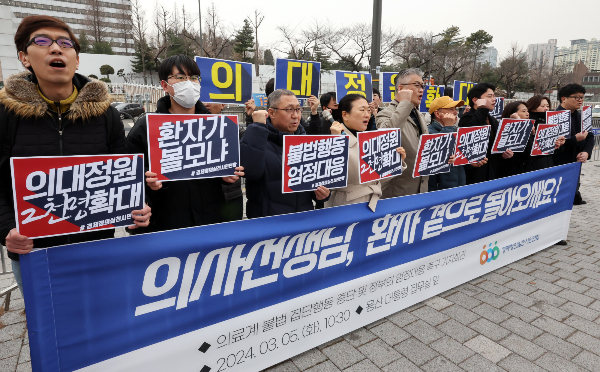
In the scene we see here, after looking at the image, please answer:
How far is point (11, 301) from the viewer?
356cm

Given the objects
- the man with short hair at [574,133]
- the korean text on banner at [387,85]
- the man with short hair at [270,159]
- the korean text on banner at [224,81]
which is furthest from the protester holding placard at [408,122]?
the man with short hair at [574,133]

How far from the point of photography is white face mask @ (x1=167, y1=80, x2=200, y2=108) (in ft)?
8.48

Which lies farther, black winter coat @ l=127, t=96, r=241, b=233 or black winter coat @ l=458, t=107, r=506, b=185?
black winter coat @ l=458, t=107, r=506, b=185

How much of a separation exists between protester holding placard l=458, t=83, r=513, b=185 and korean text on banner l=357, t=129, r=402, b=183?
1828mm

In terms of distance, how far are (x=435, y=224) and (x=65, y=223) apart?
294 cm

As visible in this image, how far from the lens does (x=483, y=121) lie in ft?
14.4

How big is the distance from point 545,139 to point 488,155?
819 millimetres

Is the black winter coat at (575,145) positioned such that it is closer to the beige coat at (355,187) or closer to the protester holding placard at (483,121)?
the protester holding placard at (483,121)

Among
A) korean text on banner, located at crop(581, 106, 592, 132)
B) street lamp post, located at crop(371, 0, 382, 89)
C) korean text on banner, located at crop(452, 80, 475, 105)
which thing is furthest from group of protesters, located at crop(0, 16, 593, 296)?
street lamp post, located at crop(371, 0, 382, 89)

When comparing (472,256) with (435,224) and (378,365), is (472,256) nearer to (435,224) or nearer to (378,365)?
(435,224)

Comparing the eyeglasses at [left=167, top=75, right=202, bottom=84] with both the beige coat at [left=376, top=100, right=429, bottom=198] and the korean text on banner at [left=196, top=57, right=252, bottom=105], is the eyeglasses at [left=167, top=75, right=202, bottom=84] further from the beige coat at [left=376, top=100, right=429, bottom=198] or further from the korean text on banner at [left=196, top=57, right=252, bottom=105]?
the beige coat at [left=376, top=100, right=429, bottom=198]

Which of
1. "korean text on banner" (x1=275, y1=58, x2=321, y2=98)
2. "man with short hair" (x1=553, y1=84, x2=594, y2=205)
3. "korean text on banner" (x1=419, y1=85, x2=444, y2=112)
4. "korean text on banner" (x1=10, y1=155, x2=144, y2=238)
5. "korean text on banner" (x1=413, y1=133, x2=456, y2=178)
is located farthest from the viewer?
"korean text on banner" (x1=419, y1=85, x2=444, y2=112)

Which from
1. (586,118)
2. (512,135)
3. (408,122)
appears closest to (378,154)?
(408,122)

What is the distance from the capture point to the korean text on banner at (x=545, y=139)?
186 inches
